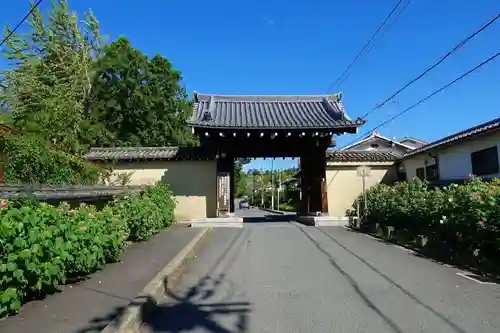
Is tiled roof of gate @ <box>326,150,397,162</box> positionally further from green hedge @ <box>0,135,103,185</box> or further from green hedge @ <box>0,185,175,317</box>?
green hedge @ <box>0,185,175,317</box>

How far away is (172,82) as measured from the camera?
112 feet

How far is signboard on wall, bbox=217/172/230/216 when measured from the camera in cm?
1859

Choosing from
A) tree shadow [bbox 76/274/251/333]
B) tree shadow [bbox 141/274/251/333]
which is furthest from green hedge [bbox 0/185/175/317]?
tree shadow [bbox 141/274/251/333]

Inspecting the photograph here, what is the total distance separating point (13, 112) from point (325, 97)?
1630 cm

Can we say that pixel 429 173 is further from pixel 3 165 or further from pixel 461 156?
pixel 3 165

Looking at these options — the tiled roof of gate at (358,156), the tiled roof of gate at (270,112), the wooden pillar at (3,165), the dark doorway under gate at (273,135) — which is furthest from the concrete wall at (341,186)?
the wooden pillar at (3,165)

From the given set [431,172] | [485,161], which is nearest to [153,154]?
[431,172]

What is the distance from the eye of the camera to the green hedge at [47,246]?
181 inches

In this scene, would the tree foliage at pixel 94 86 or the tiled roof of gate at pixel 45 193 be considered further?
the tree foliage at pixel 94 86

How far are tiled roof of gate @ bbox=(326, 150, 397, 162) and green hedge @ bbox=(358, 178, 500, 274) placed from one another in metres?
6.27

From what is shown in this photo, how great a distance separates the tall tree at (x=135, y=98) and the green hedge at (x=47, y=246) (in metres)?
22.0

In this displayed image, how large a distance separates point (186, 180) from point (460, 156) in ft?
36.3

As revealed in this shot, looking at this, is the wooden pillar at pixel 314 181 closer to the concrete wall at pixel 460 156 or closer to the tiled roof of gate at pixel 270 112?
the tiled roof of gate at pixel 270 112

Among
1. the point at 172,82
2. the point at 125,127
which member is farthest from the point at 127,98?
the point at 172,82
